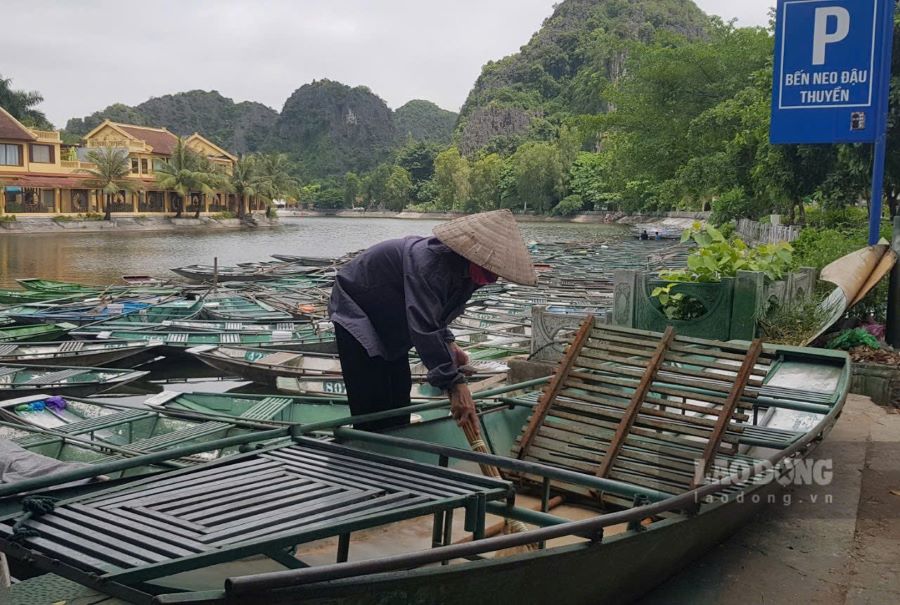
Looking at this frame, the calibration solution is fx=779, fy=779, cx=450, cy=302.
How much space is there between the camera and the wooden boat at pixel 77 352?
440 inches

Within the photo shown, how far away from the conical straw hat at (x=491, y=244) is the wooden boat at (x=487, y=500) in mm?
820

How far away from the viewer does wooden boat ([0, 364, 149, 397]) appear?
31.1ft

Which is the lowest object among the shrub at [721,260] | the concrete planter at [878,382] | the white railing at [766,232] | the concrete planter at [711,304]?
the concrete planter at [878,382]

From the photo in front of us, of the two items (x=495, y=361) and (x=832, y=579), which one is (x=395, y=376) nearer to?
(x=832, y=579)

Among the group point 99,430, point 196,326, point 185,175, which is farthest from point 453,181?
point 99,430

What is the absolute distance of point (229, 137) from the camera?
131 meters

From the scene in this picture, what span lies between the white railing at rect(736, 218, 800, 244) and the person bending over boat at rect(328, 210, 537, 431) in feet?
39.5

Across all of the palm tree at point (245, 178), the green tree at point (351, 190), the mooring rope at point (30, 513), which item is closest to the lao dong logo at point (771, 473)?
the mooring rope at point (30, 513)

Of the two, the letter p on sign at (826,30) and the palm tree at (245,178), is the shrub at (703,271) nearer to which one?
the letter p on sign at (826,30)

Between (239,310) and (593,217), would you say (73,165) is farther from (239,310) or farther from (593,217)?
(593,217)

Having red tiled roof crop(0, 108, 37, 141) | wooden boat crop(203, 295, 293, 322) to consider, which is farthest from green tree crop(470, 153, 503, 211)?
wooden boat crop(203, 295, 293, 322)

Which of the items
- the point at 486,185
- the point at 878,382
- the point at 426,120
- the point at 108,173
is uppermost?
the point at 426,120

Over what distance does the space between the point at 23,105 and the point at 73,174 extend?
56.0 feet

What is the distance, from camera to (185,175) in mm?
52875
